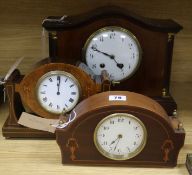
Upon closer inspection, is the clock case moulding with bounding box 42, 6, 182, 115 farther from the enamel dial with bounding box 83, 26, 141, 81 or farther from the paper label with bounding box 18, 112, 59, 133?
the paper label with bounding box 18, 112, 59, 133

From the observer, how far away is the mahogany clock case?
26.8 inches

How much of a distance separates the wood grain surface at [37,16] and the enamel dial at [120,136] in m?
0.51

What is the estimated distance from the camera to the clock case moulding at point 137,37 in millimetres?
867

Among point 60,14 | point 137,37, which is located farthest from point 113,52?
point 60,14

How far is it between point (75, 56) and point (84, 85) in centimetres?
13

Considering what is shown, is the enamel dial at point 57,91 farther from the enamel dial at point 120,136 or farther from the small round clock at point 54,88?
the enamel dial at point 120,136

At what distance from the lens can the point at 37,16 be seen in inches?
43.3

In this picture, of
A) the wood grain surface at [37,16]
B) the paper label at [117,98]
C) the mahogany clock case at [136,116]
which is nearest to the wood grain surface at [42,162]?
the mahogany clock case at [136,116]

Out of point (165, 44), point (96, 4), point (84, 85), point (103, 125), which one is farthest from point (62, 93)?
point (96, 4)

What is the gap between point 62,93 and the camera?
2.67 ft

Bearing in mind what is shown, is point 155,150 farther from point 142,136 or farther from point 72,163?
point 72,163

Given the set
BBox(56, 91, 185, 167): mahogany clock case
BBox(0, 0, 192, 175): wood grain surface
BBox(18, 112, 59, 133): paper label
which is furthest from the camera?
BBox(0, 0, 192, 175): wood grain surface

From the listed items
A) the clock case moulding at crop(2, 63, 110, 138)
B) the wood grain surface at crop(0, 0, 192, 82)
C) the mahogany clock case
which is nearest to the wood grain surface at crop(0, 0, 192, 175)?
the wood grain surface at crop(0, 0, 192, 82)

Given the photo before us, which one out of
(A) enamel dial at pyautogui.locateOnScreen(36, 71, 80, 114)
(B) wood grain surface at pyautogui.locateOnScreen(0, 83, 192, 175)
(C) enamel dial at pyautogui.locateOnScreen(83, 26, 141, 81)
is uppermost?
(C) enamel dial at pyautogui.locateOnScreen(83, 26, 141, 81)
